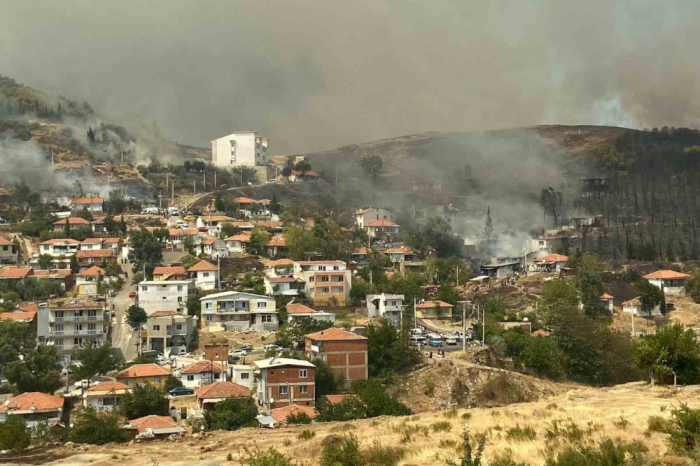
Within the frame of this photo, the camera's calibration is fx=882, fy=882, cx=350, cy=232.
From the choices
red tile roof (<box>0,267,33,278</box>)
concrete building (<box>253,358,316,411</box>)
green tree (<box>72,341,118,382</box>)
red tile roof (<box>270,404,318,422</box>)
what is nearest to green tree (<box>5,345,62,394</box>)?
green tree (<box>72,341,118,382</box>)

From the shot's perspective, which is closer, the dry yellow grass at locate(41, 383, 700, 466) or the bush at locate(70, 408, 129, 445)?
the dry yellow grass at locate(41, 383, 700, 466)

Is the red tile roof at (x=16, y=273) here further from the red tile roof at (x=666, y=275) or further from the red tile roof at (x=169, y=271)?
the red tile roof at (x=666, y=275)

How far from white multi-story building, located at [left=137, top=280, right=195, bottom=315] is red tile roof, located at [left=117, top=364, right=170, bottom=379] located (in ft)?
45.1

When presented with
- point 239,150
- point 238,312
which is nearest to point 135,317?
point 238,312

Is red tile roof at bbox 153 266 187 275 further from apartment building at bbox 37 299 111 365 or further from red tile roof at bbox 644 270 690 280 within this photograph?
red tile roof at bbox 644 270 690 280

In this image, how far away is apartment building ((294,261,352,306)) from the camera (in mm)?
67250

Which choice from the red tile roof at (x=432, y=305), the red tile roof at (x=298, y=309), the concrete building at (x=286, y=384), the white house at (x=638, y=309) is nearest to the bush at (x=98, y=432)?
the concrete building at (x=286, y=384)

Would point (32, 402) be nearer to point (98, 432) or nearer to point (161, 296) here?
point (98, 432)

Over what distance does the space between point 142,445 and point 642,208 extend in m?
99.2

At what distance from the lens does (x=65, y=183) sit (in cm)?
10462

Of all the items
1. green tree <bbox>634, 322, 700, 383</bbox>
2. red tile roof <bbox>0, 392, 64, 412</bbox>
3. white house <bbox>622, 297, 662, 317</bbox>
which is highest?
white house <bbox>622, 297, 662, 317</bbox>

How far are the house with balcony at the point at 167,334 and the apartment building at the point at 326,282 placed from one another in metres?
12.7

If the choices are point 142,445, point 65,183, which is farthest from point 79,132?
point 142,445

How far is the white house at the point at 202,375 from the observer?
48.5m
